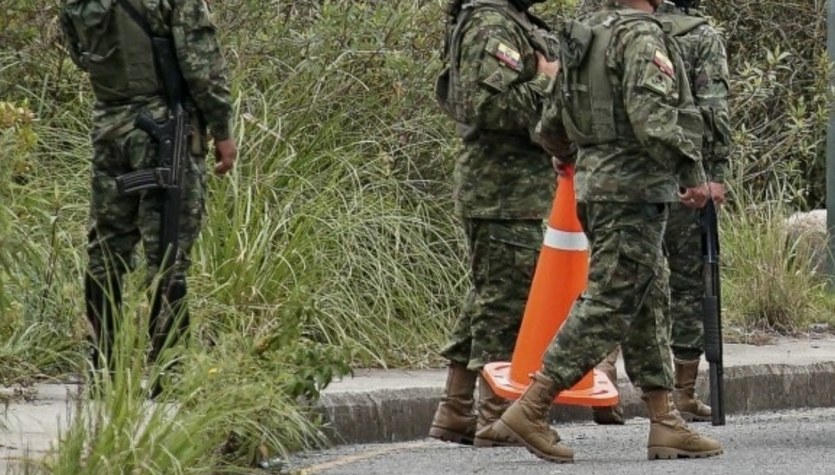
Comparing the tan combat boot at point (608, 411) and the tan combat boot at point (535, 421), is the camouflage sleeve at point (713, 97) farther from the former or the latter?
the tan combat boot at point (535, 421)

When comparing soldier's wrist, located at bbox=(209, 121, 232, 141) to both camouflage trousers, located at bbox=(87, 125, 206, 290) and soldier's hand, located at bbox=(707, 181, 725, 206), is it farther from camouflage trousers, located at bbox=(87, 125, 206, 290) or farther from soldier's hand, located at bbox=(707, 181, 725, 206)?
soldier's hand, located at bbox=(707, 181, 725, 206)

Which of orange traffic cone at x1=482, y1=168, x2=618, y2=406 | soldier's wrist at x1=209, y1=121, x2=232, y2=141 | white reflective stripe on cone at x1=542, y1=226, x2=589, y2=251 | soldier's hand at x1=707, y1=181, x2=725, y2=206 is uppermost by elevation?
soldier's wrist at x1=209, y1=121, x2=232, y2=141

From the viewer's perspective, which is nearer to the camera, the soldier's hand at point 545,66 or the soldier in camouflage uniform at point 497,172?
the soldier in camouflage uniform at point 497,172

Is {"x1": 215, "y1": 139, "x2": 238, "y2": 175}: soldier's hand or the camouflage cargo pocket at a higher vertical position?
{"x1": 215, "y1": 139, "x2": 238, "y2": 175}: soldier's hand

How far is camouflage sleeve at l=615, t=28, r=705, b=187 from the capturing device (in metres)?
7.09

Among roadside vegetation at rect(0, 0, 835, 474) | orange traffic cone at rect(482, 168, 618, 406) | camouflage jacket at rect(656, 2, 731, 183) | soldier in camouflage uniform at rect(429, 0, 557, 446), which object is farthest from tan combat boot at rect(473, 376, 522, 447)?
camouflage jacket at rect(656, 2, 731, 183)

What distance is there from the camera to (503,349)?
7.86 metres

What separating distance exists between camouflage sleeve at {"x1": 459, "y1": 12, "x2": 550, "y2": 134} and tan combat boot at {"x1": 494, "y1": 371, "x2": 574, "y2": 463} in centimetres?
94

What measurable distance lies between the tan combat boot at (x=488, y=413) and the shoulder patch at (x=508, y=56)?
1178 mm

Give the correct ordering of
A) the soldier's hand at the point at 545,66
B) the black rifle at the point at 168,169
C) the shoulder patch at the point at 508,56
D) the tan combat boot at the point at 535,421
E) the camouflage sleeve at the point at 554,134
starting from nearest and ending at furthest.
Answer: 1. the tan combat boot at the point at 535,421
2. the camouflage sleeve at the point at 554,134
3. the shoulder patch at the point at 508,56
4. the soldier's hand at the point at 545,66
5. the black rifle at the point at 168,169

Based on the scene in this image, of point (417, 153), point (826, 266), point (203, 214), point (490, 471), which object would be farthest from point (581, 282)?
point (826, 266)

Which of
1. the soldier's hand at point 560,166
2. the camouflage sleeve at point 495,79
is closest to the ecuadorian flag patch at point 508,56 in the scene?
the camouflage sleeve at point 495,79

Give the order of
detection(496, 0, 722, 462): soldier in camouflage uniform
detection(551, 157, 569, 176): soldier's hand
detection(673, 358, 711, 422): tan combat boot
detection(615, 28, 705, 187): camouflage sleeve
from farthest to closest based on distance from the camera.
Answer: detection(673, 358, 711, 422): tan combat boot, detection(551, 157, 569, 176): soldier's hand, detection(496, 0, 722, 462): soldier in camouflage uniform, detection(615, 28, 705, 187): camouflage sleeve

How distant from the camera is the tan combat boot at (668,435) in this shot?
293 inches
